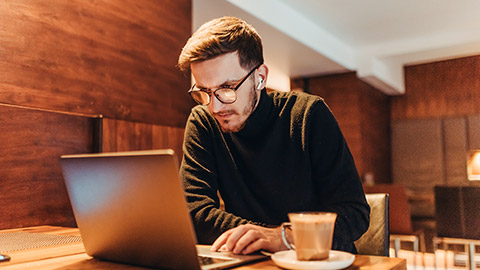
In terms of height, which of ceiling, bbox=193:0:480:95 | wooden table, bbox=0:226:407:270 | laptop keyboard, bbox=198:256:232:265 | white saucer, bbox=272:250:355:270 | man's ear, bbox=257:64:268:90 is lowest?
wooden table, bbox=0:226:407:270

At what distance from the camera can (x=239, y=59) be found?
118 centimetres

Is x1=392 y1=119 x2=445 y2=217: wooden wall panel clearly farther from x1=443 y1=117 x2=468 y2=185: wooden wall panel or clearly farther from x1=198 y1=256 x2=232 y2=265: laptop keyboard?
x1=198 y1=256 x2=232 y2=265: laptop keyboard

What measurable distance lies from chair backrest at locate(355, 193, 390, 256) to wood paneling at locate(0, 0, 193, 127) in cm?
139

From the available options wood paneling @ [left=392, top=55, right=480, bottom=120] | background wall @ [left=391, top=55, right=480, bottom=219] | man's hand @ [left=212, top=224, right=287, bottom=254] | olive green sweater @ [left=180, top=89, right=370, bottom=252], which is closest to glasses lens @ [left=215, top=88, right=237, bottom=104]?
olive green sweater @ [left=180, top=89, right=370, bottom=252]

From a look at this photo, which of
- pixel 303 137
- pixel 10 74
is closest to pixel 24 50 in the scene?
pixel 10 74

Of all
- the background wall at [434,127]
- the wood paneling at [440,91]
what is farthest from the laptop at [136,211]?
the wood paneling at [440,91]

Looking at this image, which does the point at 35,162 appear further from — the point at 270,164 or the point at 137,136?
the point at 270,164

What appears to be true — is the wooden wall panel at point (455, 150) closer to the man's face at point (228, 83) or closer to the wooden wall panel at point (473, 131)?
the wooden wall panel at point (473, 131)

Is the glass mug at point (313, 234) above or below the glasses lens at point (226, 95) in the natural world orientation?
below

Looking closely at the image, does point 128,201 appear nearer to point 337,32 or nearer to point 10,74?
point 10,74

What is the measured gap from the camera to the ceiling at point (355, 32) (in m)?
3.89

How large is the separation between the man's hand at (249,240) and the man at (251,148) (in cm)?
18

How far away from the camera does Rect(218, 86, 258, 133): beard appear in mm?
1233

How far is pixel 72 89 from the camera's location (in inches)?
78.2
